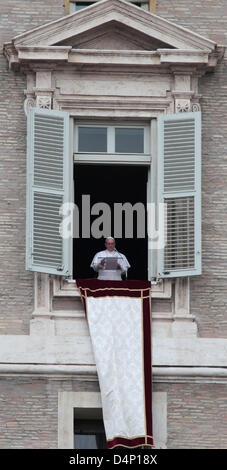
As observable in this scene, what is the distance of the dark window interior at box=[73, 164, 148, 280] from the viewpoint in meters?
45.3

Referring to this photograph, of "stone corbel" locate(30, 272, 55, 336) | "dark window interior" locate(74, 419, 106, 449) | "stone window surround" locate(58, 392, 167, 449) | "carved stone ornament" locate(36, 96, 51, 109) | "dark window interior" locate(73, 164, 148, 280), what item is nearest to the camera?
"stone window surround" locate(58, 392, 167, 449)

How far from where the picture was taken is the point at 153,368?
1692 inches

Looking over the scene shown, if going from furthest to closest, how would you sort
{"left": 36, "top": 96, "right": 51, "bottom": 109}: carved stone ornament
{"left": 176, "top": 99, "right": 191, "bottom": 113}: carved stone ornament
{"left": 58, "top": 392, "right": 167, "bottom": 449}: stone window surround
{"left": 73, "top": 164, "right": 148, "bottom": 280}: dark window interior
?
{"left": 73, "top": 164, "right": 148, "bottom": 280}: dark window interior < {"left": 176, "top": 99, "right": 191, "bottom": 113}: carved stone ornament < {"left": 36, "top": 96, "right": 51, "bottom": 109}: carved stone ornament < {"left": 58, "top": 392, "right": 167, "bottom": 449}: stone window surround

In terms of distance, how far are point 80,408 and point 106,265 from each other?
2229 millimetres

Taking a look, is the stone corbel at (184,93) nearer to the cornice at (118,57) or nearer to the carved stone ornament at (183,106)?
the carved stone ornament at (183,106)

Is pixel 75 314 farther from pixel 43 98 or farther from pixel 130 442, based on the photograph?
pixel 43 98

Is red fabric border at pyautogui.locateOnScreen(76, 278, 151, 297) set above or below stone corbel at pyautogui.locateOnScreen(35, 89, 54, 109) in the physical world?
below

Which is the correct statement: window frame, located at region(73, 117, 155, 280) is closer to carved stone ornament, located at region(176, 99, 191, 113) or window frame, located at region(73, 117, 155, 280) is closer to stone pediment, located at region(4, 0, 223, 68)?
carved stone ornament, located at region(176, 99, 191, 113)

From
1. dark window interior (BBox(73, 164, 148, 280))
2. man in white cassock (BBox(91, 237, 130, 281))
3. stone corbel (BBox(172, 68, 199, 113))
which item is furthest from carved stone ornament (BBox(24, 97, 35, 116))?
man in white cassock (BBox(91, 237, 130, 281))

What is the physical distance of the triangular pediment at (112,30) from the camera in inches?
1741

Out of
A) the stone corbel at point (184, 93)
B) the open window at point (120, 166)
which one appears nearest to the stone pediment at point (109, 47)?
the stone corbel at point (184, 93)

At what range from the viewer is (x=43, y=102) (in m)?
44.2

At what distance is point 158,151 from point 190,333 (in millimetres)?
2707

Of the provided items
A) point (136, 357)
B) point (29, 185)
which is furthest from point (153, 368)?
point (29, 185)
